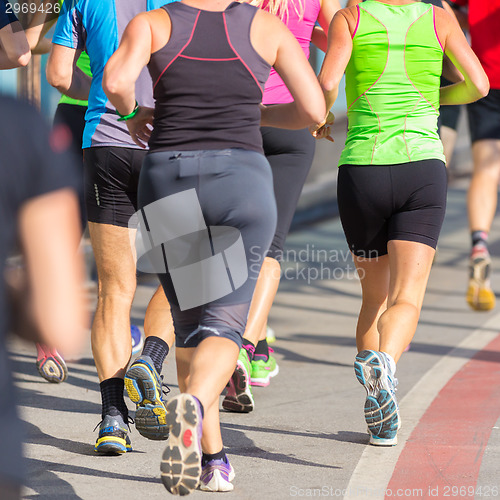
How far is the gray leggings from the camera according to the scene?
11.0ft

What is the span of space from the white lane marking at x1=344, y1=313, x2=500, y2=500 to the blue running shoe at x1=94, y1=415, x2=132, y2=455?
37.2 inches

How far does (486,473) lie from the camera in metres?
3.91

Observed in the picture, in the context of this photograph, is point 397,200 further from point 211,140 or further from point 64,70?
point 64,70

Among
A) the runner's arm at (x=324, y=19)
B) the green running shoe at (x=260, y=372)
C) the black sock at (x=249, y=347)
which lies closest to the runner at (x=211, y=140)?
the black sock at (x=249, y=347)

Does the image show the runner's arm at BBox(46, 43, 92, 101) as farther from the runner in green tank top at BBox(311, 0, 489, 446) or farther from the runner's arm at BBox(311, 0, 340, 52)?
the runner's arm at BBox(311, 0, 340, 52)

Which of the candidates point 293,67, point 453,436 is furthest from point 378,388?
point 293,67

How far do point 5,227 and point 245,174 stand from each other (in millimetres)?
1490

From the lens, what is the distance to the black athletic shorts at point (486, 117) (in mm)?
6359

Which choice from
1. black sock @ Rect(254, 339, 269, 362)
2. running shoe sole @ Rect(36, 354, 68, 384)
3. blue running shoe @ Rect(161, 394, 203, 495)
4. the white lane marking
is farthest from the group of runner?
running shoe sole @ Rect(36, 354, 68, 384)

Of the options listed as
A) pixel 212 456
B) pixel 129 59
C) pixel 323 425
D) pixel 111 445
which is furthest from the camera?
pixel 323 425

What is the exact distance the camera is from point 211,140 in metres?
3.40

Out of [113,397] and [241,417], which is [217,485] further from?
[241,417]

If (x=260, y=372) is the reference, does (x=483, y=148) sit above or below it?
above

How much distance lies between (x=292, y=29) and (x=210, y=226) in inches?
76.5
